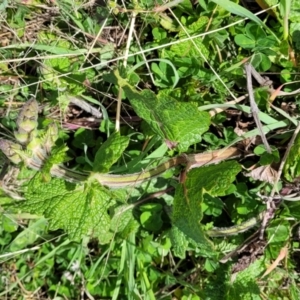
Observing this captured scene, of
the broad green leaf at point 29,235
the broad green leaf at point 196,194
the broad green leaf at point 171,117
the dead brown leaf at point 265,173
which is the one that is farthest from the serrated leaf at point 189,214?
the broad green leaf at point 29,235

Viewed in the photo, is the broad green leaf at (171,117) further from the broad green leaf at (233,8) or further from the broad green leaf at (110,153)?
the broad green leaf at (233,8)

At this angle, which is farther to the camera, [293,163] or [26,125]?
[293,163]

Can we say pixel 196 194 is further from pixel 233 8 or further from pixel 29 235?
pixel 29 235

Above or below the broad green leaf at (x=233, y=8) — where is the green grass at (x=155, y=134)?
below

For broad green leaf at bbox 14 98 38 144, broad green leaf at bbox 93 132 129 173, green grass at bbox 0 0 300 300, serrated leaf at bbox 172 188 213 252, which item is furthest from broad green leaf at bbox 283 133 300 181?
broad green leaf at bbox 14 98 38 144

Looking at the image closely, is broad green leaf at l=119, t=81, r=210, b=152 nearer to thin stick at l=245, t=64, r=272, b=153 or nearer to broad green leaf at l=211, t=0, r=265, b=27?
thin stick at l=245, t=64, r=272, b=153

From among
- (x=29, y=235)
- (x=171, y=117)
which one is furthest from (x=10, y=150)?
(x=29, y=235)

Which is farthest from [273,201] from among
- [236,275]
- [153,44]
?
[153,44]
